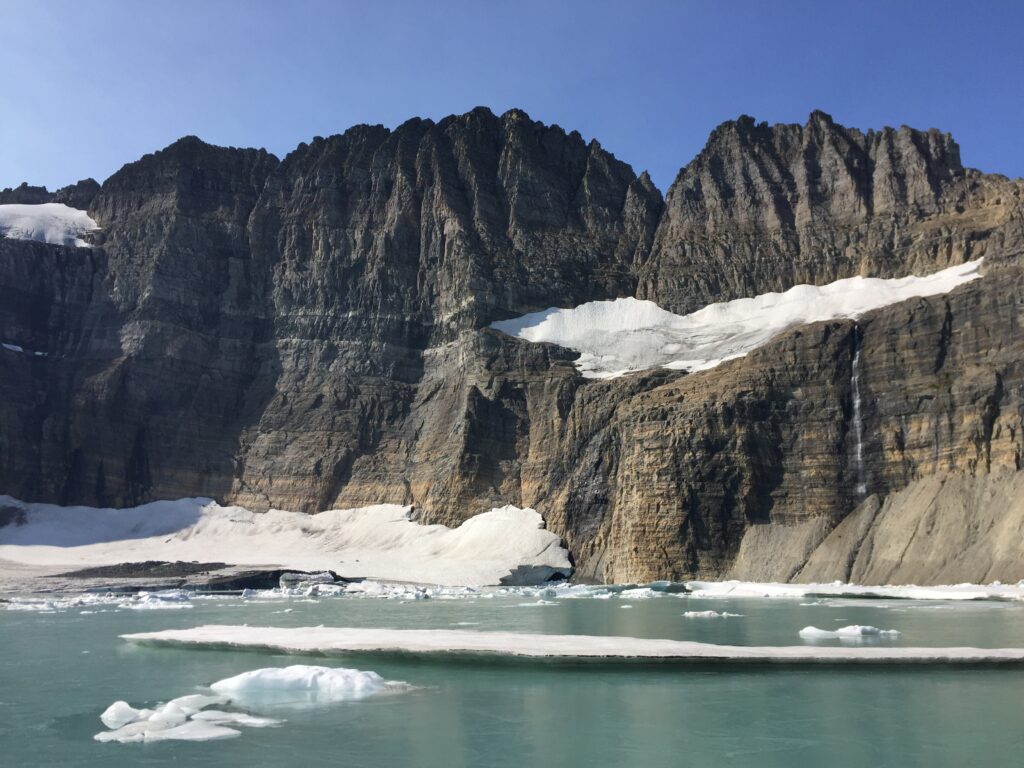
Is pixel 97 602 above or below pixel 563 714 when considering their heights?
below

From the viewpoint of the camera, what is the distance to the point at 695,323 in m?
103

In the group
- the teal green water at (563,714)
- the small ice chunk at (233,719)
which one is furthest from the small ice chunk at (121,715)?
the small ice chunk at (233,719)

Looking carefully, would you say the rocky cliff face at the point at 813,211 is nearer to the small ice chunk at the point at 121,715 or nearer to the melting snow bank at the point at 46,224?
the melting snow bank at the point at 46,224

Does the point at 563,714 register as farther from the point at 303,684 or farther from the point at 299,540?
the point at 299,540

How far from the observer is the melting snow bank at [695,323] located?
9119 cm

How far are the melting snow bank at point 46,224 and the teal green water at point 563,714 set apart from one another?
102406mm

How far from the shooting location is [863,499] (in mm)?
65062

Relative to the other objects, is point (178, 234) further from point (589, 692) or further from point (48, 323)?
point (589, 692)

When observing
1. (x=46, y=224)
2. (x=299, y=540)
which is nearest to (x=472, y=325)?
(x=299, y=540)

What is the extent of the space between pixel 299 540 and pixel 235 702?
74.3m

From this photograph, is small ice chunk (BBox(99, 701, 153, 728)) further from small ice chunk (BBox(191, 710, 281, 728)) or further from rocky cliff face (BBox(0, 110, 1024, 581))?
rocky cliff face (BBox(0, 110, 1024, 581))

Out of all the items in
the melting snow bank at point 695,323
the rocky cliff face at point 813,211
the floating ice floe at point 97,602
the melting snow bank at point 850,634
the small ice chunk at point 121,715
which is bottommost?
the floating ice floe at point 97,602

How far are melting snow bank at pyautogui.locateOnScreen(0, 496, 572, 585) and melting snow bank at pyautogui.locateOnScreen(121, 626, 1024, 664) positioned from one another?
46827mm

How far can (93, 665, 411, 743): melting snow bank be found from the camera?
16094mm
